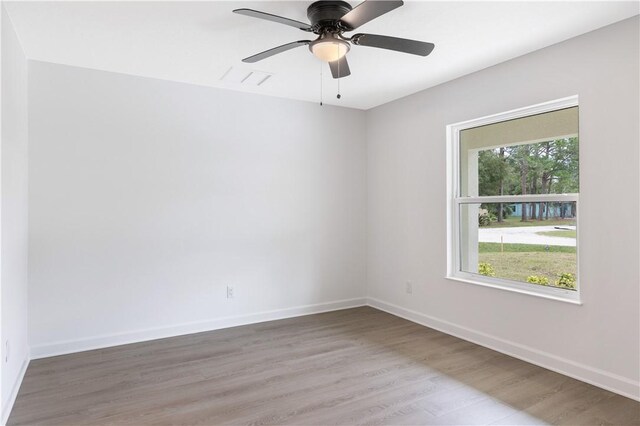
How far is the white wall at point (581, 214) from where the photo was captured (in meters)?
2.58

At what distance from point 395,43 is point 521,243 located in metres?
2.07

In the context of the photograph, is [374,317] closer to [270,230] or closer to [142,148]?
[270,230]

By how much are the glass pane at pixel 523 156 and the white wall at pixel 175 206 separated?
1.56m

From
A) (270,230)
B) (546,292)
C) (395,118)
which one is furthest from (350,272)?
(546,292)

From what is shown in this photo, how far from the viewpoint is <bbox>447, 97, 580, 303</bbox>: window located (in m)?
3.03

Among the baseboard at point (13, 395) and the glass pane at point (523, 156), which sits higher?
the glass pane at point (523, 156)

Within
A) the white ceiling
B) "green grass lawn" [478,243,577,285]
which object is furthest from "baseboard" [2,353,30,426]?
"green grass lawn" [478,243,577,285]

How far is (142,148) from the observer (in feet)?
12.1

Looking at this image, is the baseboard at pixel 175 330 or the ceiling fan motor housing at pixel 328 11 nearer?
the ceiling fan motor housing at pixel 328 11

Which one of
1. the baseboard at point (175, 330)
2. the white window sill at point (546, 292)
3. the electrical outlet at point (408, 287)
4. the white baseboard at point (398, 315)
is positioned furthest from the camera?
the electrical outlet at point (408, 287)

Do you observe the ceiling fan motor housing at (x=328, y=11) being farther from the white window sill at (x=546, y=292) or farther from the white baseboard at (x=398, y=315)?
the white baseboard at (x=398, y=315)

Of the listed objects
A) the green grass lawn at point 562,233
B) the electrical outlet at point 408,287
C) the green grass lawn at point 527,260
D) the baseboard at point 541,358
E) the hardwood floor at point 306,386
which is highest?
the green grass lawn at point 562,233

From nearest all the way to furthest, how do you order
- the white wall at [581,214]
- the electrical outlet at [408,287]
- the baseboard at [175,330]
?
the white wall at [581,214] < the baseboard at [175,330] < the electrical outlet at [408,287]

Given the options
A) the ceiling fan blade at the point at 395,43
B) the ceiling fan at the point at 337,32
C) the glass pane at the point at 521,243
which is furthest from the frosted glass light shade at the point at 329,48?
the glass pane at the point at 521,243
